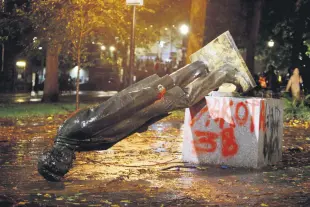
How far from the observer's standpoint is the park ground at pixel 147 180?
6.73m

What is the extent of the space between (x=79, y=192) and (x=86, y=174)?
1.41 meters

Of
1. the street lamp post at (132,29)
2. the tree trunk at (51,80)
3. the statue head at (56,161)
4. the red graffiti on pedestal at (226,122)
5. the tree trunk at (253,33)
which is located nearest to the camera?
the statue head at (56,161)

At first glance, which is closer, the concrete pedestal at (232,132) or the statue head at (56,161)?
the statue head at (56,161)

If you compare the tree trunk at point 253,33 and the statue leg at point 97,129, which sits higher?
the tree trunk at point 253,33

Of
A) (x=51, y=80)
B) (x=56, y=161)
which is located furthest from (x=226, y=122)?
(x=51, y=80)

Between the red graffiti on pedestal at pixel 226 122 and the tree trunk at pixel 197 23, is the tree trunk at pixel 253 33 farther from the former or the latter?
the red graffiti on pedestal at pixel 226 122

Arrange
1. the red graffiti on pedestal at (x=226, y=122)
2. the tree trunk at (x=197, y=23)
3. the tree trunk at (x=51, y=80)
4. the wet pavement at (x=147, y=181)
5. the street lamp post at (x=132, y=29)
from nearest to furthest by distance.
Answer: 1. the wet pavement at (x=147, y=181)
2. the red graffiti on pedestal at (x=226, y=122)
3. the street lamp post at (x=132, y=29)
4. the tree trunk at (x=197, y=23)
5. the tree trunk at (x=51, y=80)

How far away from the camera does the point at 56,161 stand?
7262mm

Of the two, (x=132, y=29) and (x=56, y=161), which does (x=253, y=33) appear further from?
(x=56, y=161)

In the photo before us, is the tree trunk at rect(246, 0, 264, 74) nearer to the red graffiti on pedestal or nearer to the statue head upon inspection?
the red graffiti on pedestal

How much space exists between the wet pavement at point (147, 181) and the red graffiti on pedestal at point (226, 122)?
352 mm

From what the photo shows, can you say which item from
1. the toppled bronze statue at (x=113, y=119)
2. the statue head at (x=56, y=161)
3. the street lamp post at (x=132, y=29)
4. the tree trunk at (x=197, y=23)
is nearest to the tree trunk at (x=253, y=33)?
the tree trunk at (x=197, y=23)

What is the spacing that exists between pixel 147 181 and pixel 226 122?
205cm

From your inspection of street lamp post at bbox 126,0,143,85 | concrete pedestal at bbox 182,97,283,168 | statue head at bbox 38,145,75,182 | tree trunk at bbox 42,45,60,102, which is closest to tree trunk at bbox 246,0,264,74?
tree trunk at bbox 42,45,60,102
